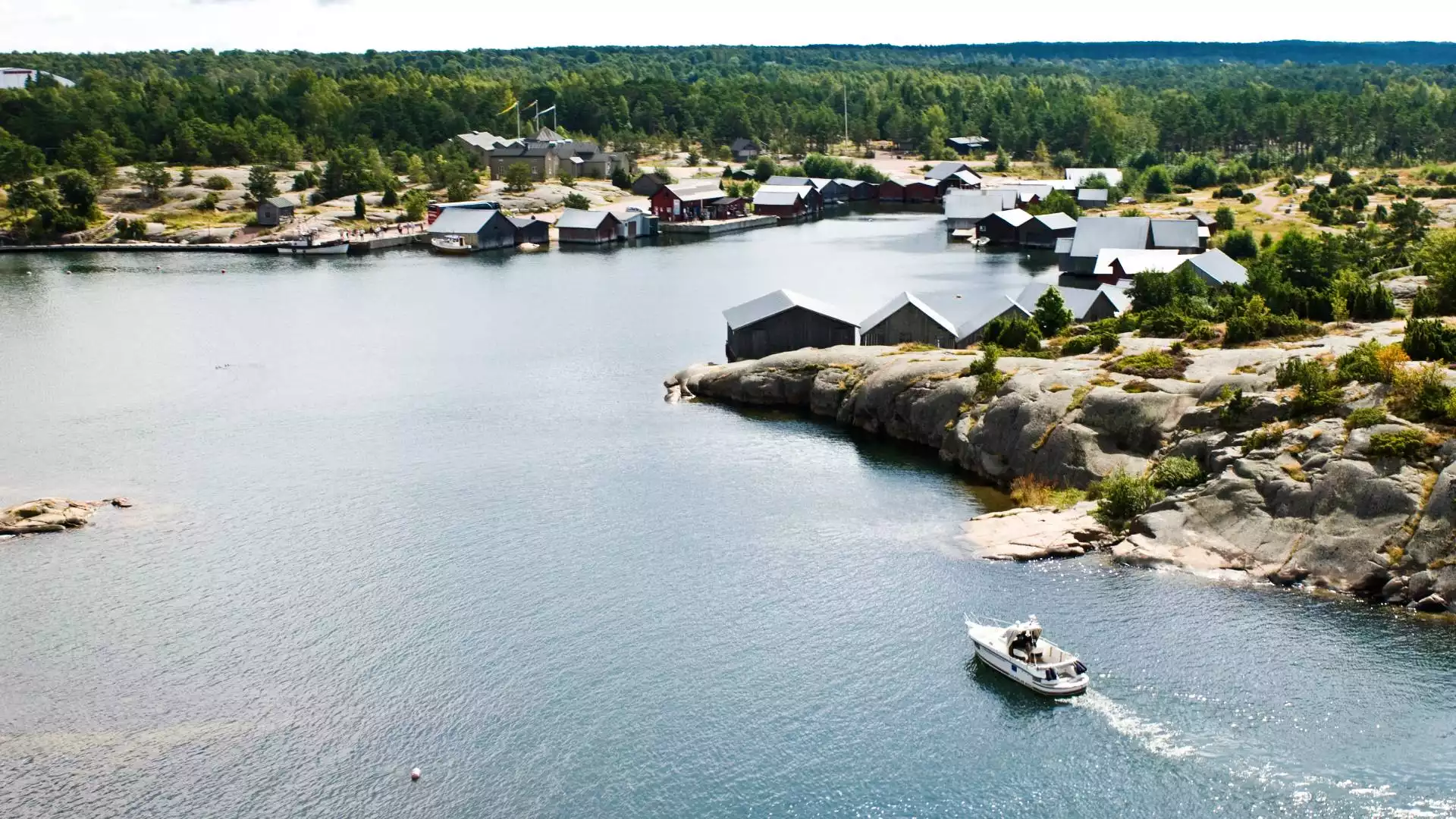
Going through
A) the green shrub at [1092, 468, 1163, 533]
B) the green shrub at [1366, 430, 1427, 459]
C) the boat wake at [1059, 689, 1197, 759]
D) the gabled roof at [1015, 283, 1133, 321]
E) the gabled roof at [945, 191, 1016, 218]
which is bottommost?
the boat wake at [1059, 689, 1197, 759]

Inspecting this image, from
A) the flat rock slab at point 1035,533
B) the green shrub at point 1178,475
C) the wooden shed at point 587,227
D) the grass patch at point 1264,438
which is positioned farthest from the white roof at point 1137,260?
the wooden shed at point 587,227

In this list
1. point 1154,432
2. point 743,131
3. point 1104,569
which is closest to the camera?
point 1104,569

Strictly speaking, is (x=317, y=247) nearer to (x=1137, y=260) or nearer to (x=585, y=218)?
(x=585, y=218)

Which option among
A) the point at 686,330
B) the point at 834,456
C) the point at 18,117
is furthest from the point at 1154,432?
the point at 18,117

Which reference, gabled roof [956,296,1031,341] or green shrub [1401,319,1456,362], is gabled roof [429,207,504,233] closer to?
gabled roof [956,296,1031,341]

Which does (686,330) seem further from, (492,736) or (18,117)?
(18,117)

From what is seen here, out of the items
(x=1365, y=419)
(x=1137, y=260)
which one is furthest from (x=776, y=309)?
(x=1365, y=419)

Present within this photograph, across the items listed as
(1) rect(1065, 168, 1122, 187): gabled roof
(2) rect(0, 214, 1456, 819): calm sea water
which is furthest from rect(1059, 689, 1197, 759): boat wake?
(1) rect(1065, 168, 1122, 187): gabled roof
